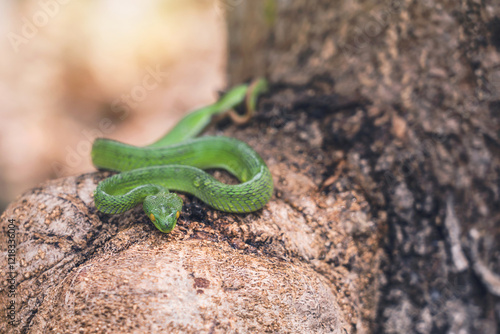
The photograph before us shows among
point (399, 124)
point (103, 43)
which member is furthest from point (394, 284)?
A: point (103, 43)

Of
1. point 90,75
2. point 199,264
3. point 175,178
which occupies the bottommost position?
point 199,264

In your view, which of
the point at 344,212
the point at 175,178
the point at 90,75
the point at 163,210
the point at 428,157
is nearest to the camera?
the point at 163,210

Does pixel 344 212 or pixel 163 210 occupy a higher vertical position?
pixel 344 212

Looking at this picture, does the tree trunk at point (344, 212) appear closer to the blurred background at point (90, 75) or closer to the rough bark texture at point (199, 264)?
the rough bark texture at point (199, 264)

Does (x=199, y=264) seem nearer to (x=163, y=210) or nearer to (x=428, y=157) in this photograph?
(x=163, y=210)

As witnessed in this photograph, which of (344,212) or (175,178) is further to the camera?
(344,212)

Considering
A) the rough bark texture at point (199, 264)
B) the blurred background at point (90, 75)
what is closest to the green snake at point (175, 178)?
the rough bark texture at point (199, 264)

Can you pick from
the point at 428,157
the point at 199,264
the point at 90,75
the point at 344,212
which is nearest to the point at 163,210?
the point at 199,264

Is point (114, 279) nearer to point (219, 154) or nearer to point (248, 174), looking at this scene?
point (248, 174)
